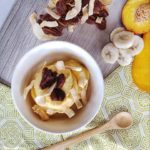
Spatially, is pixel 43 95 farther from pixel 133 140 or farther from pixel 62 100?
pixel 133 140

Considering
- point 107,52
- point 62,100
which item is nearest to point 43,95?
point 62,100

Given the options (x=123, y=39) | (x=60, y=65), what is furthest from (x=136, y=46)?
(x=60, y=65)

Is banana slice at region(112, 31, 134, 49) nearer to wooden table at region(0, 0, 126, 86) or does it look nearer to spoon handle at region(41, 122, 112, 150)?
wooden table at region(0, 0, 126, 86)

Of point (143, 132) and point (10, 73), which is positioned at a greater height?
point (10, 73)

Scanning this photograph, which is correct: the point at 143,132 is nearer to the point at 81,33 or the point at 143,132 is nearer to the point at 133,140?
the point at 133,140

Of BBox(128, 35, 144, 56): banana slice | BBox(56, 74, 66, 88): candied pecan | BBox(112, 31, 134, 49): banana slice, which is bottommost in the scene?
BBox(128, 35, 144, 56): banana slice

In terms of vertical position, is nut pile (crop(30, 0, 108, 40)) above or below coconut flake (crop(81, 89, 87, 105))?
above

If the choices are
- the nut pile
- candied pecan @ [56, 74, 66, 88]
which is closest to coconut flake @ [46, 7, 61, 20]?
the nut pile
